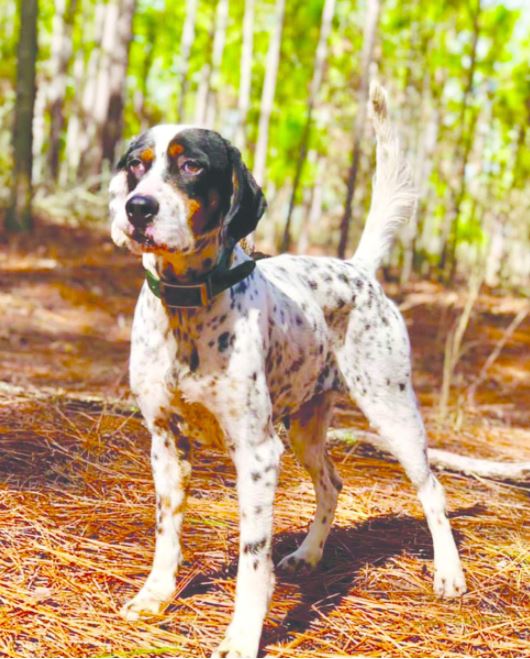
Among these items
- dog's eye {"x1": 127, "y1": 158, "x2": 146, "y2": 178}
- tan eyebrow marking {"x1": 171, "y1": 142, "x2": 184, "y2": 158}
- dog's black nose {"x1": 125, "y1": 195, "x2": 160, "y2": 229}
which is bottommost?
dog's black nose {"x1": 125, "y1": 195, "x2": 160, "y2": 229}

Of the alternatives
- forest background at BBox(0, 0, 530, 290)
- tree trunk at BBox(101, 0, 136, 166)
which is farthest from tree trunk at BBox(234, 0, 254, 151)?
tree trunk at BBox(101, 0, 136, 166)

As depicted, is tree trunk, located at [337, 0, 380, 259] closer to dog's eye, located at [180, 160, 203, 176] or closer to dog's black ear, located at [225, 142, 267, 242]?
dog's black ear, located at [225, 142, 267, 242]

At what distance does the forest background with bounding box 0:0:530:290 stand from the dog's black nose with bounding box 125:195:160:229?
8.57 metres

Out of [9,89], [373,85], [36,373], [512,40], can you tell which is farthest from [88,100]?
[373,85]

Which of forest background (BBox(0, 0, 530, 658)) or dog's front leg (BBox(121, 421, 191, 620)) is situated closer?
forest background (BBox(0, 0, 530, 658))

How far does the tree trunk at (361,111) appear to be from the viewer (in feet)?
38.2

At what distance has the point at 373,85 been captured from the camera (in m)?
3.91

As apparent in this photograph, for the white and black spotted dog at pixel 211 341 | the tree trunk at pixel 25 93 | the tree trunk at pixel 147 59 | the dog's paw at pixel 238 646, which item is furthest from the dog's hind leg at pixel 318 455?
the tree trunk at pixel 147 59

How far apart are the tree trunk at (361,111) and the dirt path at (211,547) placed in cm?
586

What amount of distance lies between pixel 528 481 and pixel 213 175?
2.87 metres

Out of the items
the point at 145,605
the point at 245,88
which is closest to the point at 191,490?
the point at 145,605

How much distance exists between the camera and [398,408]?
370cm

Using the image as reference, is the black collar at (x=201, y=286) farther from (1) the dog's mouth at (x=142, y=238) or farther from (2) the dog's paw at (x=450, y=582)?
(2) the dog's paw at (x=450, y=582)

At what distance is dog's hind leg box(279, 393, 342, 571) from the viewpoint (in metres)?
3.68
